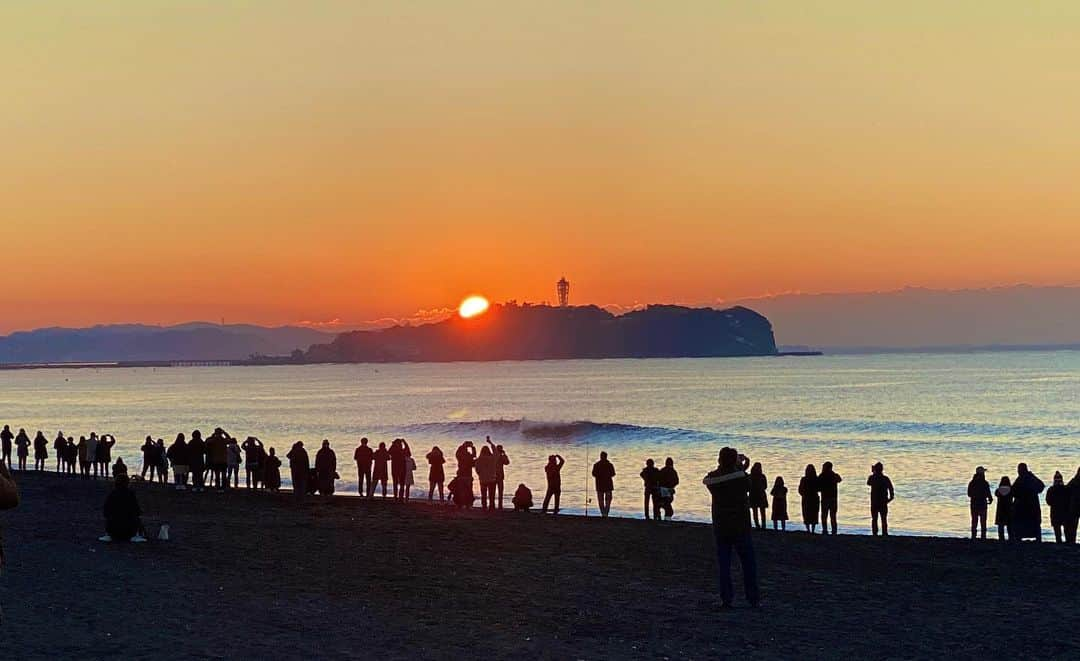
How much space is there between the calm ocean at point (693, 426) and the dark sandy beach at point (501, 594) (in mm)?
12005

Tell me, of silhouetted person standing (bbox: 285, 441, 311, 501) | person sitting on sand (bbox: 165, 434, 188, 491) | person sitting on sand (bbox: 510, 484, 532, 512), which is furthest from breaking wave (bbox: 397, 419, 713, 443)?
silhouetted person standing (bbox: 285, 441, 311, 501)

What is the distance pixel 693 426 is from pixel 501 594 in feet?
256

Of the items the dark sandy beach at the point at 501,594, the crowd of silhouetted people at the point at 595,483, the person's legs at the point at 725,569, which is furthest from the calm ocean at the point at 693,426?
the person's legs at the point at 725,569

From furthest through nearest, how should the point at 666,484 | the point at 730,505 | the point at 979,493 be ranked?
the point at 666,484, the point at 979,493, the point at 730,505

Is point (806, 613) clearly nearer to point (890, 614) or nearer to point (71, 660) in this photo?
point (890, 614)

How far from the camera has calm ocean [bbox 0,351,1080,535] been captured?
46250 mm

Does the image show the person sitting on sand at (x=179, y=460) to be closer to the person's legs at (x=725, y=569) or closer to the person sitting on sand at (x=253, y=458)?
the person sitting on sand at (x=253, y=458)

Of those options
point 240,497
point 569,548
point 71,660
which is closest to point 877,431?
point 240,497

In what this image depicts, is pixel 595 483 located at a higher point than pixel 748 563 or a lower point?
lower

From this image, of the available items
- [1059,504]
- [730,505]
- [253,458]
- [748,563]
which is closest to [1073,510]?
[1059,504]

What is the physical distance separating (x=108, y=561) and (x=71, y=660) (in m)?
6.79

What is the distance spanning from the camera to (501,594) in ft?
50.1

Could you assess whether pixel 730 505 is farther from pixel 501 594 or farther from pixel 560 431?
pixel 560 431

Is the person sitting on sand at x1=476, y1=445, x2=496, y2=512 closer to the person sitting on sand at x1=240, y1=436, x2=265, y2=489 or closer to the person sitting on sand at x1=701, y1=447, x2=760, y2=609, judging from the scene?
the person sitting on sand at x1=240, y1=436, x2=265, y2=489
